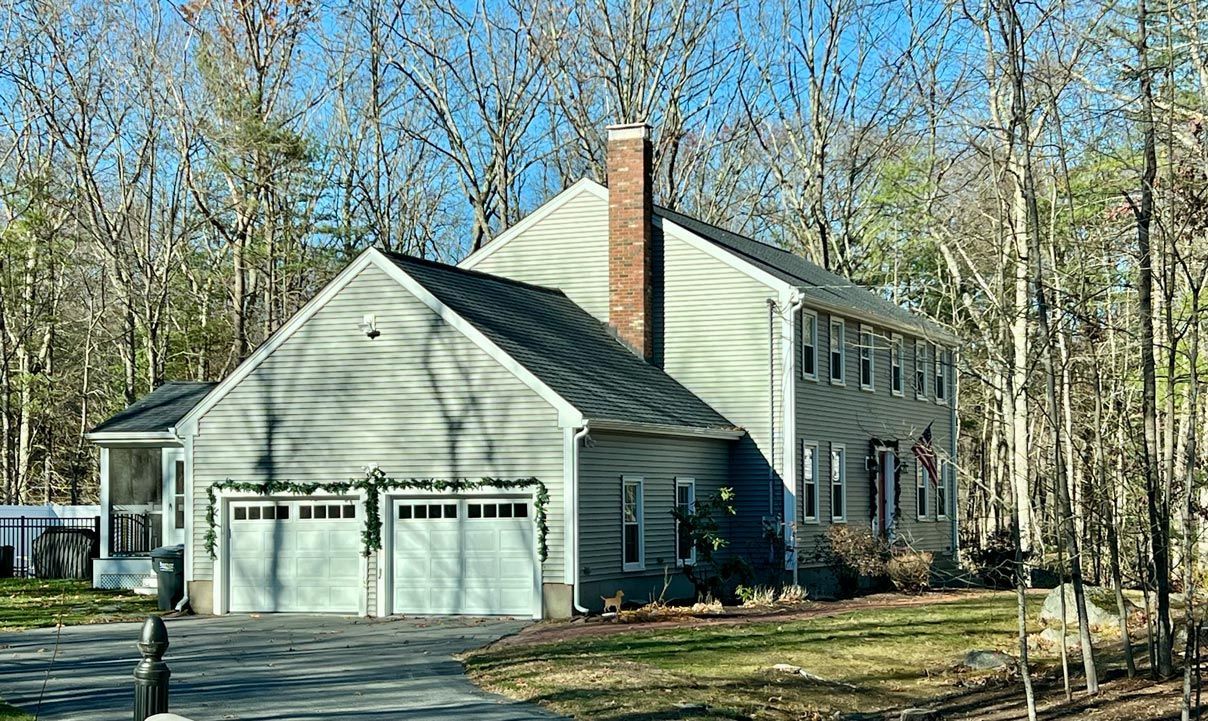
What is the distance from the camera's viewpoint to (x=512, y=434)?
956 inches

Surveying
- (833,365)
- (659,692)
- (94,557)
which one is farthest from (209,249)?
(659,692)

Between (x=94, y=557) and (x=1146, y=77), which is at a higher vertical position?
(x=1146, y=77)

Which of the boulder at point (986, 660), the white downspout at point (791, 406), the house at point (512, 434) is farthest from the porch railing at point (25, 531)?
the boulder at point (986, 660)

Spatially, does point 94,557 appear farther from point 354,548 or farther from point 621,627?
point 621,627

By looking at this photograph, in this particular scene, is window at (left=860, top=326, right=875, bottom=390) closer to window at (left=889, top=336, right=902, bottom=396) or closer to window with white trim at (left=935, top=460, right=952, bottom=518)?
window at (left=889, top=336, right=902, bottom=396)

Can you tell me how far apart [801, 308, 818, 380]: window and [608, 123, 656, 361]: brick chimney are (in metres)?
2.99

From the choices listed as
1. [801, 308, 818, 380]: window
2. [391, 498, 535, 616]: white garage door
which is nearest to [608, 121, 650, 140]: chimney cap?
[801, 308, 818, 380]: window

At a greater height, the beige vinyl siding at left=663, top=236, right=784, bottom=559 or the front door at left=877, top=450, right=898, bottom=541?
the beige vinyl siding at left=663, top=236, right=784, bottom=559

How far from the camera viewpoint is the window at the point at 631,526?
2570cm

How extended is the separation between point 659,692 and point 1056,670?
5.35 meters

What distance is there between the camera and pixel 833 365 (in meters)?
32.2

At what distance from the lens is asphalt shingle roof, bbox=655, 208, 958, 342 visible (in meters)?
31.1

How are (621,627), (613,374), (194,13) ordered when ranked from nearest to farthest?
1. (621,627)
2. (613,374)
3. (194,13)

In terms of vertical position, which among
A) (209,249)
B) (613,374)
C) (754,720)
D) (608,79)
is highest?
(608,79)
